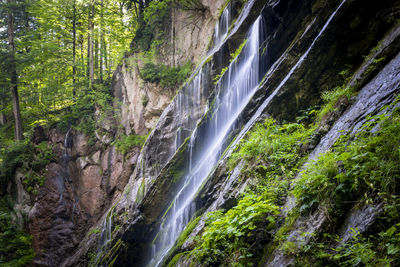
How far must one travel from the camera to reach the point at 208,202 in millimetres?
5332

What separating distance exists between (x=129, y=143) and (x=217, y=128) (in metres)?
8.05

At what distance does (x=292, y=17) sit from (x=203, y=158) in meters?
4.79

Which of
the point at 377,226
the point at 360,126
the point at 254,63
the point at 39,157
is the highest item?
the point at 254,63

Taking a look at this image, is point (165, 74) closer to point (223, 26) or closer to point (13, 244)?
point (223, 26)

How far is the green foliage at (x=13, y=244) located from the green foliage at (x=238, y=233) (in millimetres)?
13608

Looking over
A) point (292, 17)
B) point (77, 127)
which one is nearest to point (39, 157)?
point (77, 127)

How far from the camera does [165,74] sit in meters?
14.1

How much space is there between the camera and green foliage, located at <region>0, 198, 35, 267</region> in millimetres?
12445

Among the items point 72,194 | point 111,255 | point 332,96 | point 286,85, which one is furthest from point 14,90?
point 332,96

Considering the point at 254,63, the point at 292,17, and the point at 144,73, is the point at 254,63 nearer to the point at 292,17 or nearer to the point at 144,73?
the point at 292,17

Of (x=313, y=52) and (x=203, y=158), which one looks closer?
(x=313, y=52)

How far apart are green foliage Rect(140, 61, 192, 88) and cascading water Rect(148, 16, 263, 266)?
5.59 meters

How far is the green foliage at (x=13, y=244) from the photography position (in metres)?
12.4

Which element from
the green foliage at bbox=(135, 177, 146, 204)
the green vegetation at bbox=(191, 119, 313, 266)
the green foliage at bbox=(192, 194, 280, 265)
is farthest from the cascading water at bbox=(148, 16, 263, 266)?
the green foliage at bbox=(192, 194, 280, 265)
